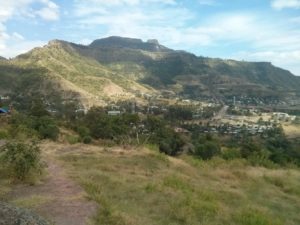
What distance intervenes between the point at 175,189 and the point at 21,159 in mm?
4866

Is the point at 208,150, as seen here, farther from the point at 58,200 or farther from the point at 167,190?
the point at 58,200

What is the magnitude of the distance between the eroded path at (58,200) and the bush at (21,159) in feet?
1.82

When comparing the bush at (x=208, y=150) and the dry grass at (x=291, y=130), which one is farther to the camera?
the dry grass at (x=291, y=130)

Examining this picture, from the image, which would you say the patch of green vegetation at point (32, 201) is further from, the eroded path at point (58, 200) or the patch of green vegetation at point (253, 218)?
the patch of green vegetation at point (253, 218)

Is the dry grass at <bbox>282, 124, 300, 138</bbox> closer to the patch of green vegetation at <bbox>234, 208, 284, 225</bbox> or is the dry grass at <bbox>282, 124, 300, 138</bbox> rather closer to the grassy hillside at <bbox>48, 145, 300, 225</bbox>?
the grassy hillside at <bbox>48, 145, 300, 225</bbox>

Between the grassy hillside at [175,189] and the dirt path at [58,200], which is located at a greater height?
the dirt path at [58,200]

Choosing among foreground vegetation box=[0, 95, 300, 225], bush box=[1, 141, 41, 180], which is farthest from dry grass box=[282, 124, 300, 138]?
bush box=[1, 141, 41, 180]

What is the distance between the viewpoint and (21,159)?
496 inches

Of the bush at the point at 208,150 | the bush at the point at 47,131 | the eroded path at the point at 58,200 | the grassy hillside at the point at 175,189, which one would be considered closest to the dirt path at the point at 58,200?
the eroded path at the point at 58,200

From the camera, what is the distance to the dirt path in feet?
29.6

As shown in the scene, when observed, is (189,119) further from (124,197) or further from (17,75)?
(124,197)

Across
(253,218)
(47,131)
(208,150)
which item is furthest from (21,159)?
(208,150)

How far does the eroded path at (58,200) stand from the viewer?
29.6 feet

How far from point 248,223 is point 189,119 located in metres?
99.7
